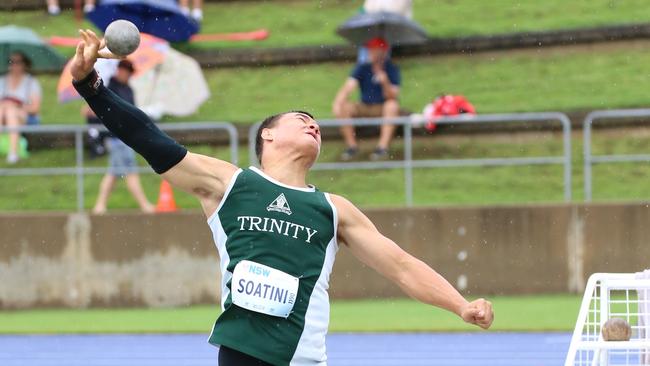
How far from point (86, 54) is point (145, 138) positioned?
417 millimetres

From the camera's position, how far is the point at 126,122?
5.73 m

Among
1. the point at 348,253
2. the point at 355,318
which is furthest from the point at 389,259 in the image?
the point at 348,253

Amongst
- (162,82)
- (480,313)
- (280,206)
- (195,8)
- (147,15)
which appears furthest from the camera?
(195,8)

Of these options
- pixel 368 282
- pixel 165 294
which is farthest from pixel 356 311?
pixel 165 294

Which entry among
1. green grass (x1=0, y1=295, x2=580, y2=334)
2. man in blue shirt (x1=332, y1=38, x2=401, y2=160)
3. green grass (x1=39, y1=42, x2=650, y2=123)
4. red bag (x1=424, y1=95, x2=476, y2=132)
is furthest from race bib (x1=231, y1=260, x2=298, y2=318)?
green grass (x1=39, y1=42, x2=650, y2=123)

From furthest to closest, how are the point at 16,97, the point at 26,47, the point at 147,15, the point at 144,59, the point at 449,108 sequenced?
the point at 147,15 → the point at 26,47 → the point at 144,59 → the point at 16,97 → the point at 449,108

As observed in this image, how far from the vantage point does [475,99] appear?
22359mm

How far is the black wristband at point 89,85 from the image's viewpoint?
5688mm

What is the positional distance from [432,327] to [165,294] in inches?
167

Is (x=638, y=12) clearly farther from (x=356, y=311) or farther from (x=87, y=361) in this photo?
(x=87, y=361)

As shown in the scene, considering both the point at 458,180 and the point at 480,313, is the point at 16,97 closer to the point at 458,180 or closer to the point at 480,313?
the point at 458,180

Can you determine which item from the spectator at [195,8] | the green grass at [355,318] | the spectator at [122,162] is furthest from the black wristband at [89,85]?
the spectator at [195,8]

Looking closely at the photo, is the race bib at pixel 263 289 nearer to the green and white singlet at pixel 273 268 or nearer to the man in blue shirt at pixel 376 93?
the green and white singlet at pixel 273 268

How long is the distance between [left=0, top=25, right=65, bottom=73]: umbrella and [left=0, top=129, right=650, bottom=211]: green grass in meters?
1.52
